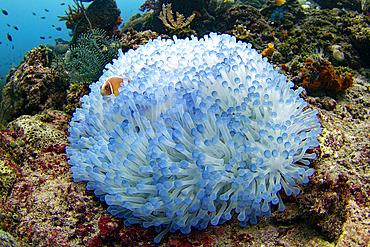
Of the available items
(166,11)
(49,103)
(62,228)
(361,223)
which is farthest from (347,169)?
(166,11)

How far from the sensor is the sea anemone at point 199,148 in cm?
136

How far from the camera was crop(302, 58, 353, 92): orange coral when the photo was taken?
10.3ft

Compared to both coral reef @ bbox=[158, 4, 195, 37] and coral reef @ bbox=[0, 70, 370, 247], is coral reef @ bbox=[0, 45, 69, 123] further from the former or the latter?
coral reef @ bbox=[158, 4, 195, 37]

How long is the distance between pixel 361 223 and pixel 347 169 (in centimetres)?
40

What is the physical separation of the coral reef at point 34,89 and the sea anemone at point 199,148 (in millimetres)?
2119

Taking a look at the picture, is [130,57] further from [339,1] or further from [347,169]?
[339,1]

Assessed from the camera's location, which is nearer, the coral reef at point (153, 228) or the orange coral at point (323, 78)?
the coral reef at point (153, 228)

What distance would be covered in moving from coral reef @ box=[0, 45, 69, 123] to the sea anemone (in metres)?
2.12

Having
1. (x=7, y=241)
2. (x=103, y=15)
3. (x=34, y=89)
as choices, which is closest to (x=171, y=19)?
(x=103, y=15)

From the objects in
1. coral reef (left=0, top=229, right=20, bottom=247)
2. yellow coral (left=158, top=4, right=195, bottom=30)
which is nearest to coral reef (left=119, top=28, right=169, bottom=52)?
yellow coral (left=158, top=4, right=195, bottom=30)

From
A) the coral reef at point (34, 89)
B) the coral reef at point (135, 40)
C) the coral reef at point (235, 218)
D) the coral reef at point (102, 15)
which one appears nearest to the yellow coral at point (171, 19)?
the coral reef at point (135, 40)

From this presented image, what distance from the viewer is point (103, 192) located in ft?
5.46

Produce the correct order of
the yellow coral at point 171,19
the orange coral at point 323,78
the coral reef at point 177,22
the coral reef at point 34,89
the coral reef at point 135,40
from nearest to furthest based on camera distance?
the orange coral at point 323,78
the coral reef at point 34,89
the coral reef at point 135,40
the coral reef at point 177,22
the yellow coral at point 171,19

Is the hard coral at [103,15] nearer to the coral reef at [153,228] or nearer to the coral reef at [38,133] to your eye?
the coral reef at [153,228]
